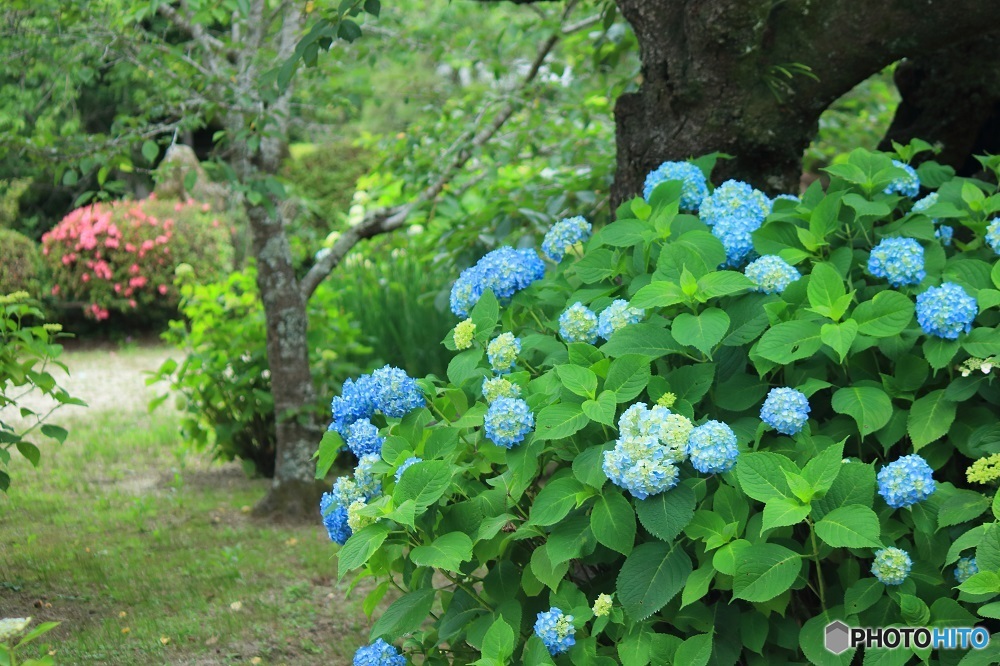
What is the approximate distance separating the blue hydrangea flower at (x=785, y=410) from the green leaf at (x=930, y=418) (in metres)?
A: 0.24

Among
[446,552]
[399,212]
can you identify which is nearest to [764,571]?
[446,552]

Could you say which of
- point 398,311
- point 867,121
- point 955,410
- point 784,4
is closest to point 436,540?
point 955,410

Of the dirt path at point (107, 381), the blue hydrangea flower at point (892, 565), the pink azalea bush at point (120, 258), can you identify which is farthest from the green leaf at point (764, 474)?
the pink azalea bush at point (120, 258)

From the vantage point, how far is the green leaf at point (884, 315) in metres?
1.85

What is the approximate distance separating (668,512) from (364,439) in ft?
2.27

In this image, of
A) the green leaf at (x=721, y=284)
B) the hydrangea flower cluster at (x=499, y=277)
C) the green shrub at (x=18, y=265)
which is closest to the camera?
the green leaf at (x=721, y=284)

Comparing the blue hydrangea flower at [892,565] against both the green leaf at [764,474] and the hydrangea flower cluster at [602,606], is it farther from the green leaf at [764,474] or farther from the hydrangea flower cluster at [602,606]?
the hydrangea flower cluster at [602,606]

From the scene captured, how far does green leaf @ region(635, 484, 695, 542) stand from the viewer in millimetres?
1665

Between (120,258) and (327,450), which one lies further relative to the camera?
(120,258)

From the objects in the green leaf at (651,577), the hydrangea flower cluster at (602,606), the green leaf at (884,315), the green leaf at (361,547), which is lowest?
the hydrangea flower cluster at (602,606)

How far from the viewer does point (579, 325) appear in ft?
6.68

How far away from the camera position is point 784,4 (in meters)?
2.74

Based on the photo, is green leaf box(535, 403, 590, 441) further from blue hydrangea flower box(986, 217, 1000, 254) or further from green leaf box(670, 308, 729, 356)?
blue hydrangea flower box(986, 217, 1000, 254)

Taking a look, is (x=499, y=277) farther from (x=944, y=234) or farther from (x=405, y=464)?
(x=944, y=234)
